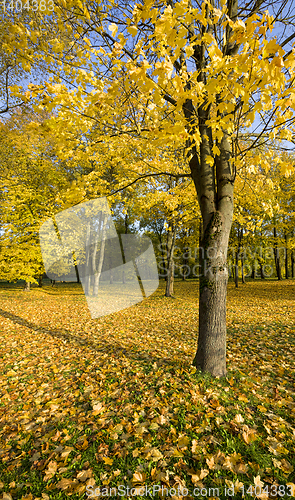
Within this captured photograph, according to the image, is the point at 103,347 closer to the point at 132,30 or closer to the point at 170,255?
the point at 132,30

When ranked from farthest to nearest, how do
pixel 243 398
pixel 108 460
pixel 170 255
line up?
1. pixel 170 255
2. pixel 243 398
3. pixel 108 460

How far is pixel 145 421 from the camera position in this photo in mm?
2779

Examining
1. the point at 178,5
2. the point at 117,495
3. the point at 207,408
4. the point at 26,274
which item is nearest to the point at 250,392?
the point at 207,408

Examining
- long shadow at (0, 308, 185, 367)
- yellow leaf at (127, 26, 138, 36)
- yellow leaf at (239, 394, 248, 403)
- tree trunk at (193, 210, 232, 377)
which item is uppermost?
yellow leaf at (127, 26, 138, 36)

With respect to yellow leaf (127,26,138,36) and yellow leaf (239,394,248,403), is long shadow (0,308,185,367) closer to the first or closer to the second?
yellow leaf (239,394,248,403)

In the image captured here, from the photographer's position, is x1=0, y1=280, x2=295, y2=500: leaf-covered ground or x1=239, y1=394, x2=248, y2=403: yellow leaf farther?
x1=239, y1=394, x2=248, y2=403: yellow leaf

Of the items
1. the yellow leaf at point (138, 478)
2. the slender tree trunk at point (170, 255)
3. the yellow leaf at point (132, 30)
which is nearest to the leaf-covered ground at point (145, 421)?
the yellow leaf at point (138, 478)

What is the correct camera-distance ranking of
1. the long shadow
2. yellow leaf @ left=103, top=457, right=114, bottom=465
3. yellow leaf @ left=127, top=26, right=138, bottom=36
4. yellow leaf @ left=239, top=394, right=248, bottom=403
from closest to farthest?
yellow leaf @ left=103, top=457, right=114, bottom=465 < yellow leaf @ left=127, top=26, right=138, bottom=36 < yellow leaf @ left=239, top=394, right=248, bottom=403 < the long shadow

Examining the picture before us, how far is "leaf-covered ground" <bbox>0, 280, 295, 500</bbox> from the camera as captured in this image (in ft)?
6.67

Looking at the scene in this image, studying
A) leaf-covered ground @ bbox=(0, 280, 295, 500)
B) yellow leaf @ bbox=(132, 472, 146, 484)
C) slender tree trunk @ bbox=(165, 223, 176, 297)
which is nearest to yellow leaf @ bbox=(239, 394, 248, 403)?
leaf-covered ground @ bbox=(0, 280, 295, 500)

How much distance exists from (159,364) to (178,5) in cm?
505

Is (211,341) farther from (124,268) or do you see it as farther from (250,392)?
(124,268)

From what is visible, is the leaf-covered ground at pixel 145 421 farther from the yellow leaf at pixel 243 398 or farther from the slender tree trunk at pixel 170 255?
the slender tree trunk at pixel 170 255

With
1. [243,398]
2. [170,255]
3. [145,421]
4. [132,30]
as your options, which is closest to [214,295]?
[243,398]
